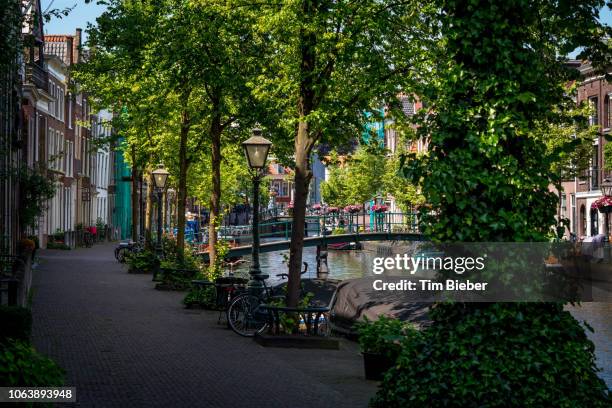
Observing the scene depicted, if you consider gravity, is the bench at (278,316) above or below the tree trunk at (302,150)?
below

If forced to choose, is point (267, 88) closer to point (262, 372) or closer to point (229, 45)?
point (229, 45)

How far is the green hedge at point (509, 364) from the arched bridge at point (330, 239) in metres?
42.6

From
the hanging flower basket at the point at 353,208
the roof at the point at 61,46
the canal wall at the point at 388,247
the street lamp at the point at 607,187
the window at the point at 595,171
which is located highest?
the roof at the point at 61,46

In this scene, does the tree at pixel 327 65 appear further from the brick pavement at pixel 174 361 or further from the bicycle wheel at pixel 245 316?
the brick pavement at pixel 174 361

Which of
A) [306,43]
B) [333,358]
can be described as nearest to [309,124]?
[306,43]

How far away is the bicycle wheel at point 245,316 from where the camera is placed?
1956cm

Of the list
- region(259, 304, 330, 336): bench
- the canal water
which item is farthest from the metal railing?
region(259, 304, 330, 336): bench

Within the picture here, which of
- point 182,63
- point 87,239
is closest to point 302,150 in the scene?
point 182,63

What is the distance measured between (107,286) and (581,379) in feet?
77.6

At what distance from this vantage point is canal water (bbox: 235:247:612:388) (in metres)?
21.5

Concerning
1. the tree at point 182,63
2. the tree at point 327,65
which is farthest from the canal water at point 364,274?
the tree at point 182,63

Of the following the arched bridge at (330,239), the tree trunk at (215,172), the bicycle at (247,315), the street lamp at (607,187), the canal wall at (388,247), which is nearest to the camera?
the bicycle at (247,315)

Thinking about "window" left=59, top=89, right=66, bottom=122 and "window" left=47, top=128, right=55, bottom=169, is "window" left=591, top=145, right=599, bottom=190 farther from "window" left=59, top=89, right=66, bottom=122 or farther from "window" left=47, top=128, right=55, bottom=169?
"window" left=59, top=89, right=66, bottom=122

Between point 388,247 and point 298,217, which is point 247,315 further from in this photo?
point 388,247
